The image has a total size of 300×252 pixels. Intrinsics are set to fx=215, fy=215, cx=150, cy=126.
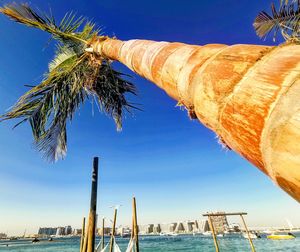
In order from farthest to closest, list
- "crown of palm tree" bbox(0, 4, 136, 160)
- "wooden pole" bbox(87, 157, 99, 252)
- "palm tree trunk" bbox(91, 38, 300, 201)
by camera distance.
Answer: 1. "wooden pole" bbox(87, 157, 99, 252)
2. "crown of palm tree" bbox(0, 4, 136, 160)
3. "palm tree trunk" bbox(91, 38, 300, 201)

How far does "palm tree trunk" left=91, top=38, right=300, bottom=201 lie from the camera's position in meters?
0.64

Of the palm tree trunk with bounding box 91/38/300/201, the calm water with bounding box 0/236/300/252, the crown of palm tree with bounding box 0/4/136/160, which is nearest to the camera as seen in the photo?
the palm tree trunk with bounding box 91/38/300/201

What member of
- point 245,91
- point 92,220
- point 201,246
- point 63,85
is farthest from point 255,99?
point 201,246

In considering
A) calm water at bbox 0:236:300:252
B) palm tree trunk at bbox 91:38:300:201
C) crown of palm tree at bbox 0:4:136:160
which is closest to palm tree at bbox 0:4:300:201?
palm tree trunk at bbox 91:38:300:201

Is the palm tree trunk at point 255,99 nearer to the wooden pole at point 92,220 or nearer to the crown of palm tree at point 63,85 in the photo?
the crown of palm tree at point 63,85

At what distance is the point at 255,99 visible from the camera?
2.46 feet

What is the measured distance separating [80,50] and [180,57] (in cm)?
455

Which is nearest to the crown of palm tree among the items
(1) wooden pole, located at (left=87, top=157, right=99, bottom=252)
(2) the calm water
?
(1) wooden pole, located at (left=87, top=157, right=99, bottom=252)

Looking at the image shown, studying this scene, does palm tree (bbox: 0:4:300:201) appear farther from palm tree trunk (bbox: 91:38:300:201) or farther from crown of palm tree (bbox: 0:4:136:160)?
crown of palm tree (bbox: 0:4:136:160)

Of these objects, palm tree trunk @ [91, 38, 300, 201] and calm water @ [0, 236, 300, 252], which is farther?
calm water @ [0, 236, 300, 252]

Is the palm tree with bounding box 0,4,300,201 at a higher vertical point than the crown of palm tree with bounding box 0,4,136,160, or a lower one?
lower

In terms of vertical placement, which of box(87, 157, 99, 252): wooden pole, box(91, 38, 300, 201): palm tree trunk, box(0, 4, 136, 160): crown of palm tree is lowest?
box(91, 38, 300, 201): palm tree trunk

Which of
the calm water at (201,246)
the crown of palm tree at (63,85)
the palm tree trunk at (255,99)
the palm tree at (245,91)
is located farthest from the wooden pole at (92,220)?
the calm water at (201,246)

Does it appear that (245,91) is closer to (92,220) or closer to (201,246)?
(92,220)
